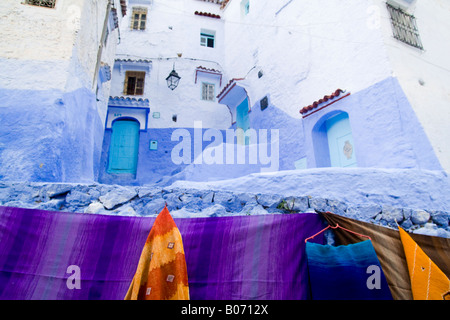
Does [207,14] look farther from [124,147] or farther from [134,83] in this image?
[124,147]

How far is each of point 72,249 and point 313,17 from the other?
30.0 feet

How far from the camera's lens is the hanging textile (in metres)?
3.00

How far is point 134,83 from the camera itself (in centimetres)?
1348

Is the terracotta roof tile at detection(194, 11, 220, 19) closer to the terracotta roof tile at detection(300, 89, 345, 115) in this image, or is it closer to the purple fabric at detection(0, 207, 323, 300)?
the terracotta roof tile at detection(300, 89, 345, 115)

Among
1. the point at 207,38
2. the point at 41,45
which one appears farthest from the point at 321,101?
the point at 207,38

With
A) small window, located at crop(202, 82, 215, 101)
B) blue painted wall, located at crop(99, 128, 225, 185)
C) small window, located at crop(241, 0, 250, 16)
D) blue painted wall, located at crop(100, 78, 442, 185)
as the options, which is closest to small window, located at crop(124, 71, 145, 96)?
blue painted wall, located at crop(99, 128, 225, 185)

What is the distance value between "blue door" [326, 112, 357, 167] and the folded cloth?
4564 mm

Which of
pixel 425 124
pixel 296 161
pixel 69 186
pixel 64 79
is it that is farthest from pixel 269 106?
pixel 69 186

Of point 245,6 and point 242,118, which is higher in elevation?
point 245,6

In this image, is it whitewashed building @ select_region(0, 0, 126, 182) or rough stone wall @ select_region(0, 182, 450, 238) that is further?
whitewashed building @ select_region(0, 0, 126, 182)

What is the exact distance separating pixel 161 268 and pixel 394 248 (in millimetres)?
2528

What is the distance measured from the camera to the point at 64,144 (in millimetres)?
5387
